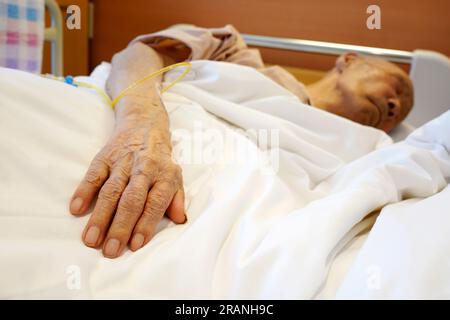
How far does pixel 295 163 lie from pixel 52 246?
64 cm

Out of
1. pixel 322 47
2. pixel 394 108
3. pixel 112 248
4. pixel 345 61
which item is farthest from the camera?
pixel 322 47

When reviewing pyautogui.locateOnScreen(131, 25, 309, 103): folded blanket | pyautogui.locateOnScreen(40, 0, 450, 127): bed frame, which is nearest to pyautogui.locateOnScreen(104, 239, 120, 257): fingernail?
pyautogui.locateOnScreen(131, 25, 309, 103): folded blanket

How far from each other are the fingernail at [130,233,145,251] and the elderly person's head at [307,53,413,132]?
3.42ft

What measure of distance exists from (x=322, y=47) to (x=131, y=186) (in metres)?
1.59

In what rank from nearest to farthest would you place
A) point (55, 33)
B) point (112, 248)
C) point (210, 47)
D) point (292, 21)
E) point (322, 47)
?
point (112, 248), point (210, 47), point (55, 33), point (322, 47), point (292, 21)

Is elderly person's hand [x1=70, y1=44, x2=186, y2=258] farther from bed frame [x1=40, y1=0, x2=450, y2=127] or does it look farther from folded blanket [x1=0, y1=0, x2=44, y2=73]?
bed frame [x1=40, y1=0, x2=450, y2=127]

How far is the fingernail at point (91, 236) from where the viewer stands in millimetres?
646

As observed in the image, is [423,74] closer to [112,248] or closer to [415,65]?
[415,65]

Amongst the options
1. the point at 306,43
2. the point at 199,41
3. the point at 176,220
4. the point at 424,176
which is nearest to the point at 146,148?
the point at 176,220

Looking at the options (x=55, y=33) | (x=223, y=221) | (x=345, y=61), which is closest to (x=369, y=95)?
(x=345, y=61)

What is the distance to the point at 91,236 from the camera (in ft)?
2.13

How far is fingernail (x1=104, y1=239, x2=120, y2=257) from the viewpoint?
636 millimetres

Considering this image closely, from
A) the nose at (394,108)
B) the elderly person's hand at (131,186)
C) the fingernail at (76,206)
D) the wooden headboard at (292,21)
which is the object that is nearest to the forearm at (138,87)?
the elderly person's hand at (131,186)
